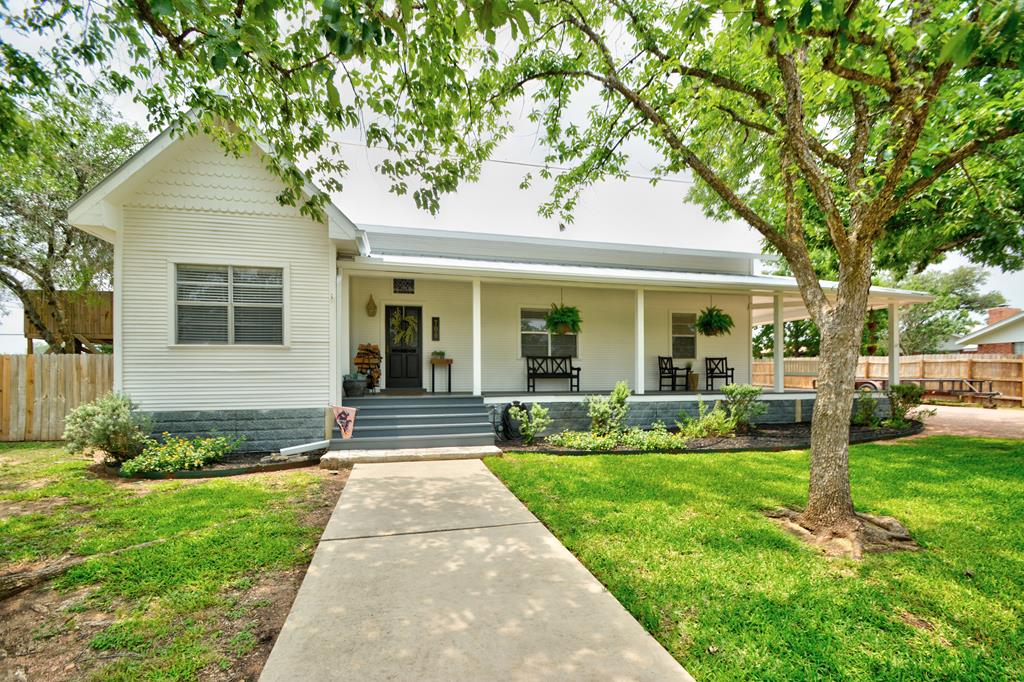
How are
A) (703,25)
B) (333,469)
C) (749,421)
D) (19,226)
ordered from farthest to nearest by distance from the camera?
(19,226)
(749,421)
(333,469)
(703,25)

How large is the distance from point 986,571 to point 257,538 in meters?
5.61

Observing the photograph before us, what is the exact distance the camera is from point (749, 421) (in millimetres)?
9117

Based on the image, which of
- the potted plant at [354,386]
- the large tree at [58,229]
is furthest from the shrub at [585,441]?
the large tree at [58,229]

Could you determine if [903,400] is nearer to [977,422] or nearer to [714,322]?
[977,422]

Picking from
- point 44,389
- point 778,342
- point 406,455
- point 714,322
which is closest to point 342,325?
point 406,455

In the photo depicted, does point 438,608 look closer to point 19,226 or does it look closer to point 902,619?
point 902,619

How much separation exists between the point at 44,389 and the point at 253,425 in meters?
4.62

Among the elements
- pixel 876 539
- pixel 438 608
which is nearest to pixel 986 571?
pixel 876 539

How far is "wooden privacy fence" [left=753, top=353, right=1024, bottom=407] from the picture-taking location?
539 inches

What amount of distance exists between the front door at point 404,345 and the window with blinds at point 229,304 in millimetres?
2837

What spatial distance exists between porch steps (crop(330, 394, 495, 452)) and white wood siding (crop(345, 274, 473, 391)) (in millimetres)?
1953

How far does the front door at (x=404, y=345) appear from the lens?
980 cm

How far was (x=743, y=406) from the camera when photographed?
8.89 meters

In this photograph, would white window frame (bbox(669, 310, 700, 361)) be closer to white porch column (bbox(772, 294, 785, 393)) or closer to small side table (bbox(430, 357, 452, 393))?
white porch column (bbox(772, 294, 785, 393))
